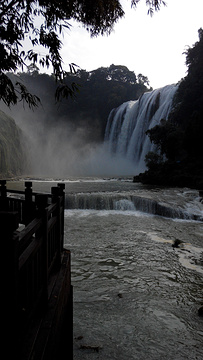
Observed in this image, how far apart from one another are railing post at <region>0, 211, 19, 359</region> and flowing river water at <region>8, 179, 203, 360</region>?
230 centimetres

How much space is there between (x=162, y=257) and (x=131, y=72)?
71.4 m

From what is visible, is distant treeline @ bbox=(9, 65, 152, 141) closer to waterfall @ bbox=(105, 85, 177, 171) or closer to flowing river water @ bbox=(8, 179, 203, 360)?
waterfall @ bbox=(105, 85, 177, 171)

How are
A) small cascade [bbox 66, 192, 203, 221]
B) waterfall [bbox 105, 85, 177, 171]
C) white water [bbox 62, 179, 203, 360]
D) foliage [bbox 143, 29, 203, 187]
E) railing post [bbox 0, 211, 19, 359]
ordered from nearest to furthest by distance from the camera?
railing post [bbox 0, 211, 19, 359], white water [bbox 62, 179, 203, 360], small cascade [bbox 66, 192, 203, 221], foliage [bbox 143, 29, 203, 187], waterfall [bbox 105, 85, 177, 171]

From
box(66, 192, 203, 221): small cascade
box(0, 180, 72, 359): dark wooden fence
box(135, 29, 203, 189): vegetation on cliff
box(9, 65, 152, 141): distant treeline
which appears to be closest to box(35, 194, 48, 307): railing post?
box(0, 180, 72, 359): dark wooden fence

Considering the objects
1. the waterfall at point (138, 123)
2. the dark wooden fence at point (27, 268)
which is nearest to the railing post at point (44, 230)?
the dark wooden fence at point (27, 268)

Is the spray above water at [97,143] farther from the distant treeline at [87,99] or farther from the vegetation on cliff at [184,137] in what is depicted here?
the vegetation on cliff at [184,137]

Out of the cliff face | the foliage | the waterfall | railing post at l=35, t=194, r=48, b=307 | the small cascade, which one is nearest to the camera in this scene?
railing post at l=35, t=194, r=48, b=307

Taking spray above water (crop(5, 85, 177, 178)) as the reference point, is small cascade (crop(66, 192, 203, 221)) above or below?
below

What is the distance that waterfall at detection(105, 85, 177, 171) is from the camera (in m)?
36.7

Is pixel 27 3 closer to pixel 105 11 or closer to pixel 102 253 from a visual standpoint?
pixel 105 11

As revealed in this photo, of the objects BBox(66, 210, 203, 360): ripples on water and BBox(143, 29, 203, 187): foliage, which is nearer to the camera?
BBox(66, 210, 203, 360): ripples on water

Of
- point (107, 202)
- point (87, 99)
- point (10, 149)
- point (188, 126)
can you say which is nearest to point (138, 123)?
point (188, 126)

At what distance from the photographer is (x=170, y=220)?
1177cm

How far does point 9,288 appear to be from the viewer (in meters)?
1.46
